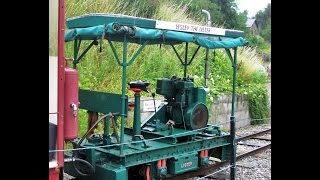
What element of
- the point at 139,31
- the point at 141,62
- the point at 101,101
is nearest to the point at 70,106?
the point at 139,31

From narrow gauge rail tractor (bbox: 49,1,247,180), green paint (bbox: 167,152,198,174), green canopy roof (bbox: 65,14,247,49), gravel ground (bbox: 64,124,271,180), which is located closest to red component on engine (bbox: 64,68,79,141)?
narrow gauge rail tractor (bbox: 49,1,247,180)

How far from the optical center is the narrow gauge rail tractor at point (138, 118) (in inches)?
214

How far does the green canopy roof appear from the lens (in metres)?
5.43

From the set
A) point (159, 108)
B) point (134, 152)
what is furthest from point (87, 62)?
point (134, 152)

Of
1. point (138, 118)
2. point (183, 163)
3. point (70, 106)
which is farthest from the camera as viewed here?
point (183, 163)

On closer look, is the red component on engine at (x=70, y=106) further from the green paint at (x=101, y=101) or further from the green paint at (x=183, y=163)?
the green paint at (x=183, y=163)

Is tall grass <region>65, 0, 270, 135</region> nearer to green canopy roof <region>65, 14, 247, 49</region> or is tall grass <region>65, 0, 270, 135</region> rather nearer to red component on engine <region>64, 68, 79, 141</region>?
green canopy roof <region>65, 14, 247, 49</region>

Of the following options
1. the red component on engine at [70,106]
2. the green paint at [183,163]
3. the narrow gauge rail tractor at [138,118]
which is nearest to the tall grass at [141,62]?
the narrow gauge rail tractor at [138,118]

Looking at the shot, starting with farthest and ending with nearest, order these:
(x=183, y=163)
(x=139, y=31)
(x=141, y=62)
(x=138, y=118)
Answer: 1. (x=141, y=62)
2. (x=183, y=163)
3. (x=138, y=118)
4. (x=139, y=31)

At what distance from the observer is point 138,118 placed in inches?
250

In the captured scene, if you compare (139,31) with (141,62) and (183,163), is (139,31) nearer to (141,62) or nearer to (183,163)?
(183,163)

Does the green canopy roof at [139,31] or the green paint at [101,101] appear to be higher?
the green canopy roof at [139,31]

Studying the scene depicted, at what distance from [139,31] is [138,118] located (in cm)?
150
